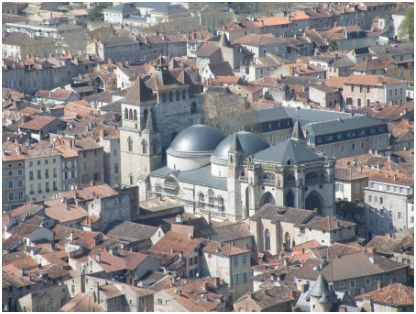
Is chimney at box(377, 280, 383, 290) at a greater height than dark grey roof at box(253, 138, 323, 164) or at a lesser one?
lesser

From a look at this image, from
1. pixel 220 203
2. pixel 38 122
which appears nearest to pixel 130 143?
pixel 220 203

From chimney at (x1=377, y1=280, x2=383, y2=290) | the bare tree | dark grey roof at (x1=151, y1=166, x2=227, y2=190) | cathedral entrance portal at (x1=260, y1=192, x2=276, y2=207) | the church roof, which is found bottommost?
chimney at (x1=377, y1=280, x2=383, y2=290)

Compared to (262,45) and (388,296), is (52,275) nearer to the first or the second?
(388,296)

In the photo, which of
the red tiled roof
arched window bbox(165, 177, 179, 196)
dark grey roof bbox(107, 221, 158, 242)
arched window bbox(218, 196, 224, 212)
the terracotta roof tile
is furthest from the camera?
the red tiled roof

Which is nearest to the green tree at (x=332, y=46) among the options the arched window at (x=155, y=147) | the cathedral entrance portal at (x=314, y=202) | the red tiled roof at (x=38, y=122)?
the red tiled roof at (x=38, y=122)

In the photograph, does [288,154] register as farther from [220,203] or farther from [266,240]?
[220,203]

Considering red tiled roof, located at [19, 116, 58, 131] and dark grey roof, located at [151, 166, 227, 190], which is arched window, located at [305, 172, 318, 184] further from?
red tiled roof, located at [19, 116, 58, 131]

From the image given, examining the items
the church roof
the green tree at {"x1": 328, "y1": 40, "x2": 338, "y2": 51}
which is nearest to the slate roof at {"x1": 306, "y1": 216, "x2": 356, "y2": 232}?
the church roof
